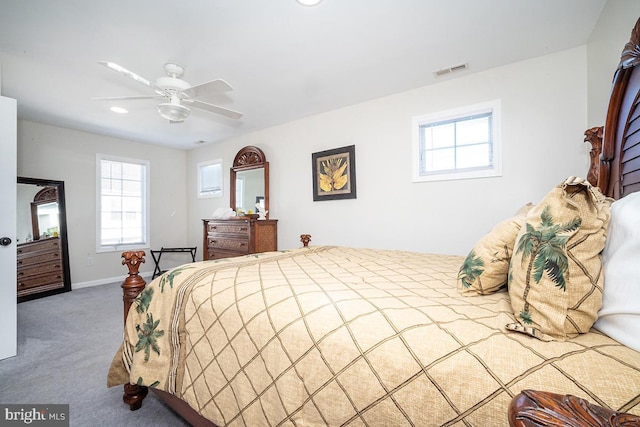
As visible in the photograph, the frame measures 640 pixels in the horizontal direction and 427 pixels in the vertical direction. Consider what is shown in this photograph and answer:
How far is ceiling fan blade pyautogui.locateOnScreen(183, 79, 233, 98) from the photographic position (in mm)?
2076

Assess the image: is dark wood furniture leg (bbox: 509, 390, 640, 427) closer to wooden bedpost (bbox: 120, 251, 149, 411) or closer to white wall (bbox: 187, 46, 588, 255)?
wooden bedpost (bbox: 120, 251, 149, 411)

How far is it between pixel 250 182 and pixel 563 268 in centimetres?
414

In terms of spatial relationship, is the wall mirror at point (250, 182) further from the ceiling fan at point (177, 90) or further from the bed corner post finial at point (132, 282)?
the bed corner post finial at point (132, 282)

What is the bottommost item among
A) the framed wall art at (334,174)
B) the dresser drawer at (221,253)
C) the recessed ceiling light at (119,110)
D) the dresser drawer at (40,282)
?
the dresser drawer at (40,282)

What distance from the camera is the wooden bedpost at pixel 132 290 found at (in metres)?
1.44

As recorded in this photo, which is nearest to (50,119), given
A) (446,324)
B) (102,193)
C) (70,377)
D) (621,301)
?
(102,193)

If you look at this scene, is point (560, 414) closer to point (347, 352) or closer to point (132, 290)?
point (347, 352)

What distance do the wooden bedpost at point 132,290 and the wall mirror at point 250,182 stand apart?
2703 millimetres

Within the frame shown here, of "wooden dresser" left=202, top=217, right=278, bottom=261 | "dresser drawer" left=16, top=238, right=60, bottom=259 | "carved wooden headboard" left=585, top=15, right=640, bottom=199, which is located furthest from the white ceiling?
"dresser drawer" left=16, top=238, right=60, bottom=259

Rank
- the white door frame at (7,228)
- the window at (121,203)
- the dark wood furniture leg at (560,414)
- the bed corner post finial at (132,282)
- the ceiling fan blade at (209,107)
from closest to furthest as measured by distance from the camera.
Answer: the dark wood furniture leg at (560,414)
the bed corner post finial at (132,282)
the white door frame at (7,228)
the ceiling fan blade at (209,107)
the window at (121,203)

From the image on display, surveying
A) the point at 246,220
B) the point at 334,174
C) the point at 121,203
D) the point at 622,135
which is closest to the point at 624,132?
the point at 622,135

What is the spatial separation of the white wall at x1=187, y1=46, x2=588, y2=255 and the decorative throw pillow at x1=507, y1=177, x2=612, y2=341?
199cm

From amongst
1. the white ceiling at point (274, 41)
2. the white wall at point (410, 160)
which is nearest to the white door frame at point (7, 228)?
the white ceiling at point (274, 41)

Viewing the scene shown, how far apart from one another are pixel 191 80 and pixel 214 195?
2.68 m
